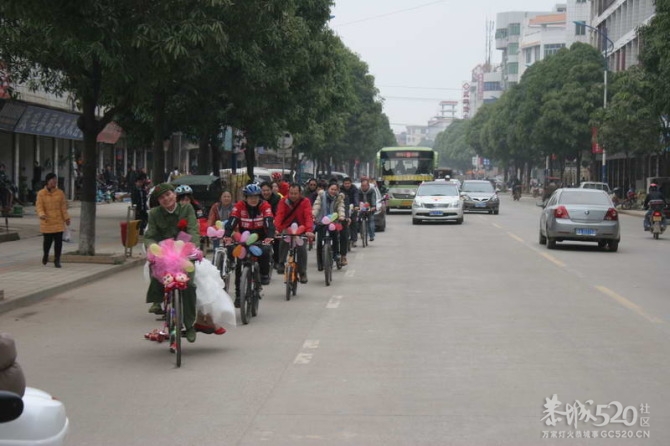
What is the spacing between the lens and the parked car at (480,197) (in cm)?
4781

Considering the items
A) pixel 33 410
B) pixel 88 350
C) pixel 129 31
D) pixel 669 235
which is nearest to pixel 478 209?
pixel 669 235

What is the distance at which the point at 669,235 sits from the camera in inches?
1339

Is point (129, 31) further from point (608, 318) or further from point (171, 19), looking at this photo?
point (608, 318)

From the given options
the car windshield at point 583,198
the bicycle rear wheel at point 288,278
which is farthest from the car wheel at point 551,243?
the bicycle rear wheel at point 288,278

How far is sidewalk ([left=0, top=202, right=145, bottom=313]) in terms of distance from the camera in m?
14.9

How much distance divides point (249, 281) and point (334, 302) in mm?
2205

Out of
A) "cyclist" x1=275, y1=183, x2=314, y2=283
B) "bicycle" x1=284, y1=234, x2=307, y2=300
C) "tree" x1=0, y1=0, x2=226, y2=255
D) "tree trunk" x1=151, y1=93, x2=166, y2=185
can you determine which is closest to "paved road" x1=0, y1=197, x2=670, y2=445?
"bicycle" x1=284, y1=234, x2=307, y2=300

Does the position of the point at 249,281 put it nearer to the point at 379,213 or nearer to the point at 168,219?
the point at 168,219

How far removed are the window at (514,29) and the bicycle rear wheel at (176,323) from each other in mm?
180293

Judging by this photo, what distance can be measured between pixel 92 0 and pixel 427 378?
8.39 m

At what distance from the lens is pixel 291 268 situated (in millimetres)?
14953

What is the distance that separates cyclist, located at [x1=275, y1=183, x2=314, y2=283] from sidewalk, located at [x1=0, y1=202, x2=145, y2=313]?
132 inches

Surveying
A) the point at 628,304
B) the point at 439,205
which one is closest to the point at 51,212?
the point at 628,304

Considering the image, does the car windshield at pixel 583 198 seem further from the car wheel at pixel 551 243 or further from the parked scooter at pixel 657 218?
the parked scooter at pixel 657 218
